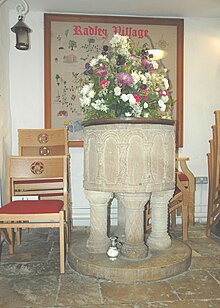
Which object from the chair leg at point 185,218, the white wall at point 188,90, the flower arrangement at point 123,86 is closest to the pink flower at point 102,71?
the flower arrangement at point 123,86

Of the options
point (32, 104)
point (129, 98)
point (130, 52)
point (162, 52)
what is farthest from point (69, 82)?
point (129, 98)

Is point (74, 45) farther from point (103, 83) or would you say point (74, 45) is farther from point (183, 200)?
point (183, 200)

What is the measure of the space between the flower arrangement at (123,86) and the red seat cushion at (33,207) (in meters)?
0.72

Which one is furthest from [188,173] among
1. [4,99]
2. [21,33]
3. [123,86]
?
[21,33]

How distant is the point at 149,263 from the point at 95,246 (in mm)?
459

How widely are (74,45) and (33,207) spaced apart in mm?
2164

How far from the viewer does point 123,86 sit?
2.54 meters

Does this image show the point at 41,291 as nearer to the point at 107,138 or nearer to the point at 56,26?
the point at 107,138

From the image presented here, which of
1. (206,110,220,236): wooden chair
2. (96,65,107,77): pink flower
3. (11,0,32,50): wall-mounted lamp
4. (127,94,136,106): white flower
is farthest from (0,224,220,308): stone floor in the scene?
(11,0,32,50): wall-mounted lamp

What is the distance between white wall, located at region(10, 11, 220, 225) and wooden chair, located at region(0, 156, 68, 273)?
78 cm

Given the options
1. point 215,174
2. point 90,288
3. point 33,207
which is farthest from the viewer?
point 215,174

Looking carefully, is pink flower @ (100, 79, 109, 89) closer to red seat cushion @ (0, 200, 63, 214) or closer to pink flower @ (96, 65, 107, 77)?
pink flower @ (96, 65, 107, 77)

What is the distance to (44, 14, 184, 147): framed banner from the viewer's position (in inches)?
156

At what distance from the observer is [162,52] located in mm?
4078
